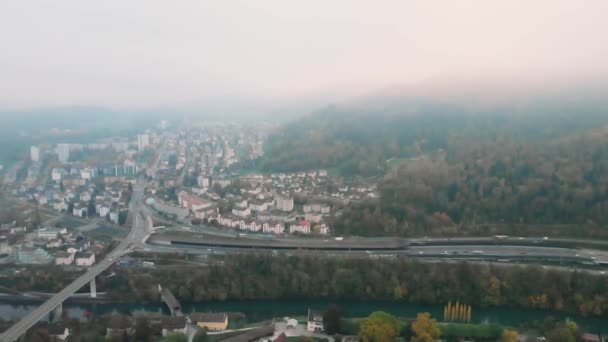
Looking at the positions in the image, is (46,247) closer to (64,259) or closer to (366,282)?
(64,259)

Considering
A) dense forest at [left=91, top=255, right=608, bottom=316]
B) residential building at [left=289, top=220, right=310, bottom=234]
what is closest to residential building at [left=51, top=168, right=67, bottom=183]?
dense forest at [left=91, top=255, right=608, bottom=316]

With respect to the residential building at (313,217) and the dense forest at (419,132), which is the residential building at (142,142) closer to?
the dense forest at (419,132)

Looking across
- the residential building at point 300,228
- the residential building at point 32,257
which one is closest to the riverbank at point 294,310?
the residential building at point 32,257

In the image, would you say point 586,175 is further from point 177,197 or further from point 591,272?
point 177,197

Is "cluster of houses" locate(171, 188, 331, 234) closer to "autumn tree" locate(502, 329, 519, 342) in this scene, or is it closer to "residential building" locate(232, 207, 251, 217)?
"residential building" locate(232, 207, 251, 217)

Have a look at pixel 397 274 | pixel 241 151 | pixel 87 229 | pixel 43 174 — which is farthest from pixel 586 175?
pixel 43 174
